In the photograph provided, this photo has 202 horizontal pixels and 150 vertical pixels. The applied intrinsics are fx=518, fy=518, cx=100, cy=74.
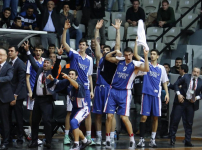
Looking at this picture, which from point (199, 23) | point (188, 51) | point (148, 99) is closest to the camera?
point (148, 99)

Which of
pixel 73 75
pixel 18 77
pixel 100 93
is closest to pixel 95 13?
pixel 100 93

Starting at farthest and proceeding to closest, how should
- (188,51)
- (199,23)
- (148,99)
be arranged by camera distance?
(199,23) < (188,51) < (148,99)

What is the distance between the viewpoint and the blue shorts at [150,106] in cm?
1285

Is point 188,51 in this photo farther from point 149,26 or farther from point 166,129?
point 166,129

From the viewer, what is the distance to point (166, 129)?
15.1 metres

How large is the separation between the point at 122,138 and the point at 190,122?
7.08ft

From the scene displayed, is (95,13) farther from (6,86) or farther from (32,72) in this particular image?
(6,86)

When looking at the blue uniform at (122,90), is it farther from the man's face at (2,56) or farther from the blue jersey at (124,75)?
the man's face at (2,56)

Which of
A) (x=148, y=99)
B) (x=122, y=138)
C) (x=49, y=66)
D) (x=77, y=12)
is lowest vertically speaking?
(x=122, y=138)

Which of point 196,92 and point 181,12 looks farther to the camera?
point 181,12

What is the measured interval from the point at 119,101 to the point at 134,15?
7.12 meters

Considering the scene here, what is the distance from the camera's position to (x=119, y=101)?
1211 centimetres

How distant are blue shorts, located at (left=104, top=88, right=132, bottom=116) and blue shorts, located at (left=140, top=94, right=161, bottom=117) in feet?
2.77

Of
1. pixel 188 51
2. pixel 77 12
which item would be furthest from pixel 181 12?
pixel 77 12
